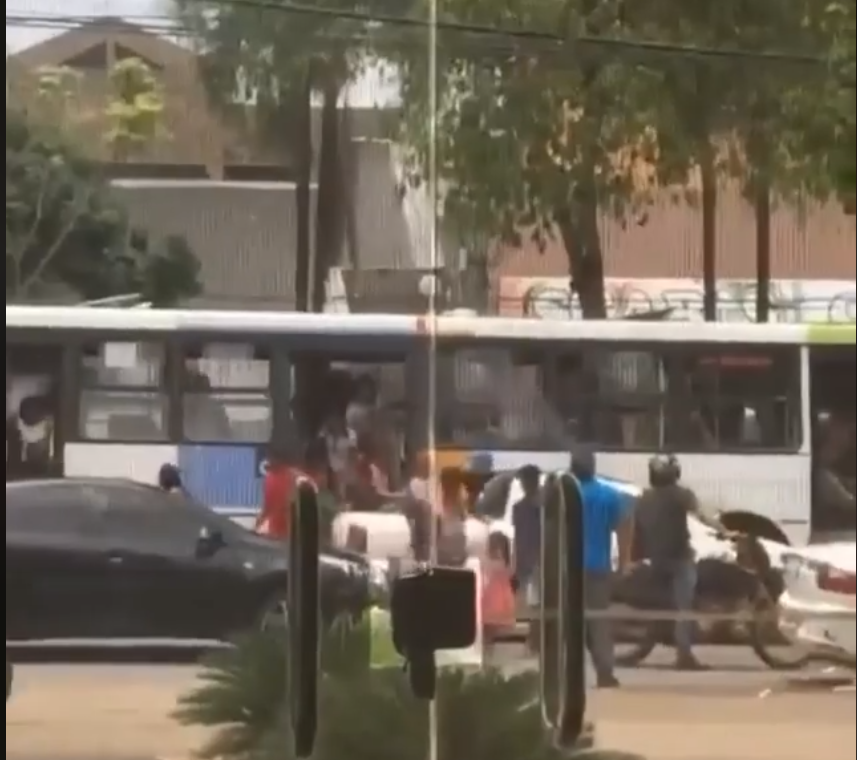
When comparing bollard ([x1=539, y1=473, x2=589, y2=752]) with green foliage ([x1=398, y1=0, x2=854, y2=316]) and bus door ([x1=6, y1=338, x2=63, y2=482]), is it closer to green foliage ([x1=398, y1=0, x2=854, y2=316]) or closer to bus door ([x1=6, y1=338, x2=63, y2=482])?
green foliage ([x1=398, y1=0, x2=854, y2=316])

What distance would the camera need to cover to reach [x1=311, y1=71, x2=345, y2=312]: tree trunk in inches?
57.6

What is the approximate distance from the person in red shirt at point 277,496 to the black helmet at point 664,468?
0.41 metres

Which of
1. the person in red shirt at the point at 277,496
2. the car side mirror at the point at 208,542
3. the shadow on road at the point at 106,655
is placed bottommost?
the shadow on road at the point at 106,655

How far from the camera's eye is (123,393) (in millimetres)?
1464

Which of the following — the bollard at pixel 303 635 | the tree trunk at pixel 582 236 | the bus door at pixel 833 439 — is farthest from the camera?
the bus door at pixel 833 439

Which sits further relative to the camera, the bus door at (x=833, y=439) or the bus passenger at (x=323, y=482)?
the bus door at (x=833, y=439)

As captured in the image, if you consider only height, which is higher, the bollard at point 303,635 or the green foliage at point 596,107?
the green foliage at point 596,107

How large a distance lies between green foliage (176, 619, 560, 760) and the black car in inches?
1.6

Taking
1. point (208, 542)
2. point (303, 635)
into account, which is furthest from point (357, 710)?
point (208, 542)

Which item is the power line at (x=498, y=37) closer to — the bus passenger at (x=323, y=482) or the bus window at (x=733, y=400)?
the bus window at (x=733, y=400)

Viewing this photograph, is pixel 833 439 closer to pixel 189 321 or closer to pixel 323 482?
pixel 323 482

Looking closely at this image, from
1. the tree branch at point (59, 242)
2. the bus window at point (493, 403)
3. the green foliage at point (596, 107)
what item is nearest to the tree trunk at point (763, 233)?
the green foliage at point (596, 107)

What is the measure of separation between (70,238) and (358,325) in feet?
1.04

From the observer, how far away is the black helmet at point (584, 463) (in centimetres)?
150
